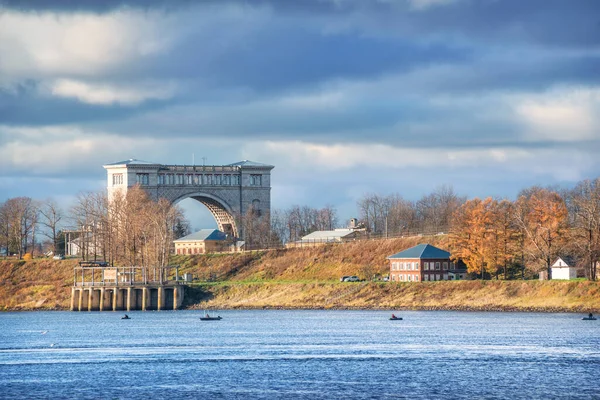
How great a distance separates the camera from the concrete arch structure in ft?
614

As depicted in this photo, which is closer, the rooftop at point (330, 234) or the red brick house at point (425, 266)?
the red brick house at point (425, 266)

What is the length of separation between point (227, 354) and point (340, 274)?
72.6 m

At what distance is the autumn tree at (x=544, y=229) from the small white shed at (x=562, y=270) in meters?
1.24

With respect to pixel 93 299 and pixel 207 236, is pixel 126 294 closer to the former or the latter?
pixel 93 299

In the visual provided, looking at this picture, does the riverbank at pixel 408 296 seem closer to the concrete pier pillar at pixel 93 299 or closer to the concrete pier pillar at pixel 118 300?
the concrete pier pillar at pixel 118 300

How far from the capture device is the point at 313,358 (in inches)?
2731

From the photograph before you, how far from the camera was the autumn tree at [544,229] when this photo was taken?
11850cm

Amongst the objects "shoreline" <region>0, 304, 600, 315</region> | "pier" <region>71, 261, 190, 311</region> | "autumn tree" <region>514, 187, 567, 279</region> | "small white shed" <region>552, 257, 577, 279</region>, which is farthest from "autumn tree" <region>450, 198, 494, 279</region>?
"pier" <region>71, 261, 190, 311</region>

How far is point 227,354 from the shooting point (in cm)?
7294

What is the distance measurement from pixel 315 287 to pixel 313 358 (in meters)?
60.9

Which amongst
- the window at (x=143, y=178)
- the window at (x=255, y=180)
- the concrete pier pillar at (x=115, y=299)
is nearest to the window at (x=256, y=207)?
the window at (x=255, y=180)

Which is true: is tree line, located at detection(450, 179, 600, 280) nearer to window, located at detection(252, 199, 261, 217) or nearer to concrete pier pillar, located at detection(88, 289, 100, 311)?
concrete pier pillar, located at detection(88, 289, 100, 311)

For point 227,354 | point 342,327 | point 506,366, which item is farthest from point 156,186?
point 506,366

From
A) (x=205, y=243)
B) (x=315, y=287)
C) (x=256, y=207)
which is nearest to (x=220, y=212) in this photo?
(x=256, y=207)
